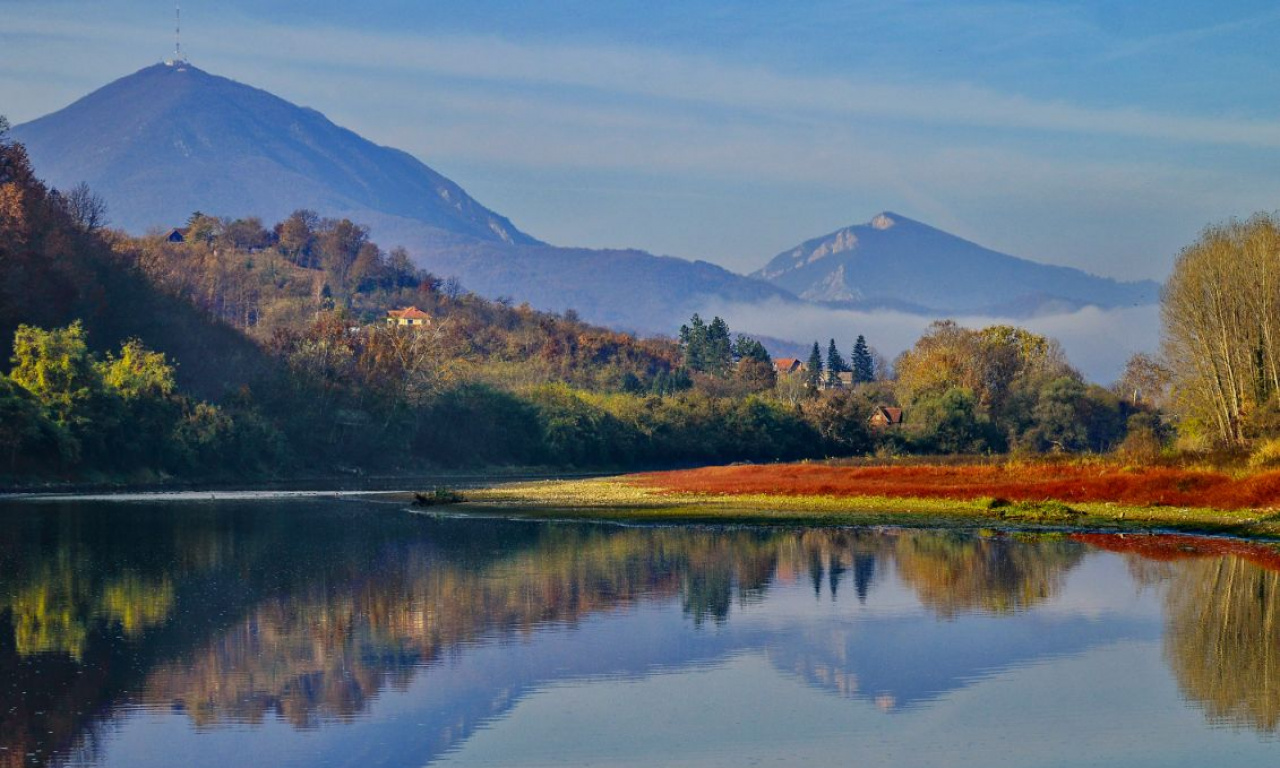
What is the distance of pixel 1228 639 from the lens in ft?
87.9

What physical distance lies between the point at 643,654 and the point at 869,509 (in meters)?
33.4

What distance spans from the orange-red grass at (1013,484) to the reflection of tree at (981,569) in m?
10.2

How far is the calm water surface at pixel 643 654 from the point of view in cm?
1928

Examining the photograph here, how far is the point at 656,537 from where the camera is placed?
4812 centimetres

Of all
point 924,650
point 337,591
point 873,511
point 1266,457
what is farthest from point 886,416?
point 924,650

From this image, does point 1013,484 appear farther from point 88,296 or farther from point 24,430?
point 88,296

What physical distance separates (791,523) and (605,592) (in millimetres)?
19479

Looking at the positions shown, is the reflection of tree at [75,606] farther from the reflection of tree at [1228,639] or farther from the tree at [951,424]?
the tree at [951,424]

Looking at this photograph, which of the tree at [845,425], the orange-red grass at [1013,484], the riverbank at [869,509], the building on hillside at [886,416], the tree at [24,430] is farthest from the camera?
the building on hillside at [886,416]

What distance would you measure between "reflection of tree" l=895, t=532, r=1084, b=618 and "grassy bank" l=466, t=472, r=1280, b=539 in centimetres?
451

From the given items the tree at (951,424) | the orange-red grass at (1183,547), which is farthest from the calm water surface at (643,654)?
the tree at (951,424)

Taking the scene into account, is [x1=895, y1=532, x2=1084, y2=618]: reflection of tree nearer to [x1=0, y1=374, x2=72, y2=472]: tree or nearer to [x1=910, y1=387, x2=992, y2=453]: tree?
[x1=0, y1=374, x2=72, y2=472]: tree

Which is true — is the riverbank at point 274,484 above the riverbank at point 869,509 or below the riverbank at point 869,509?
above

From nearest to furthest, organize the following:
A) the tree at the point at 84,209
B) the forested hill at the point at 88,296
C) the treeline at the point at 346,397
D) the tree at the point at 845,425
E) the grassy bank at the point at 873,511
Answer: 1. the grassy bank at the point at 873,511
2. the treeline at the point at 346,397
3. the forested hill at the point at 88,296
4. the tree at the point at 84,209
5. the tree at the point at 845,425
